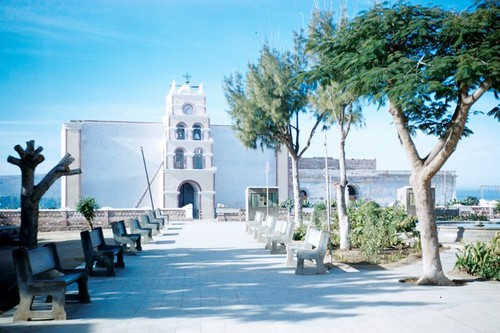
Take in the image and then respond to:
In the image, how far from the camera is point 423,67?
→ 8.61 m

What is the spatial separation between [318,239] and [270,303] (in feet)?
11.0

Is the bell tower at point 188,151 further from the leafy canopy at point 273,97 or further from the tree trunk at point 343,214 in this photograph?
the tree trunk at point 343,214

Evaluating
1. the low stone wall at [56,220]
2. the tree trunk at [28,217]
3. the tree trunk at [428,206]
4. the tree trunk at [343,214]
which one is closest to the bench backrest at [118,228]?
the tree trunk at [28,217]

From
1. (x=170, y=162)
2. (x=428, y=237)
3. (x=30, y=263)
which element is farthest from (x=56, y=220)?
(x=428, y=237)

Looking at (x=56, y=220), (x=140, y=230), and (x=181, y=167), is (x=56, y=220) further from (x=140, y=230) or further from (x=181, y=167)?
(x=181, y=167)

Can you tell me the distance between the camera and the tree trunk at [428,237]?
8.56 metres

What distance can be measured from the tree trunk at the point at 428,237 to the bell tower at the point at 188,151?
2978cm

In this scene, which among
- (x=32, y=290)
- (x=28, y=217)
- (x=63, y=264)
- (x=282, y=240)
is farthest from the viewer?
(x=282, y=240)

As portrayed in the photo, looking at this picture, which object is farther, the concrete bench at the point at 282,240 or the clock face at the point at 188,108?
the clock face at the point at 188,108

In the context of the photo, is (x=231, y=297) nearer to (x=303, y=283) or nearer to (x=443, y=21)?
(x=303, y=283)

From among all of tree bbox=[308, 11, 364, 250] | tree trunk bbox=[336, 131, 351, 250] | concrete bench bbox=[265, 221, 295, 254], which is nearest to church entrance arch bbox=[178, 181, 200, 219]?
tree bbox=[308, 11, 364, 250]

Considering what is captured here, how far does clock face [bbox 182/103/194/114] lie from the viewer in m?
39.2

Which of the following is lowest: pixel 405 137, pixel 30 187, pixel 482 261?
pixel 482 261

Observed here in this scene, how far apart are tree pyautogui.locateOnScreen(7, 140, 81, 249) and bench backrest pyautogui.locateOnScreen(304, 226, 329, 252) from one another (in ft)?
21.3
